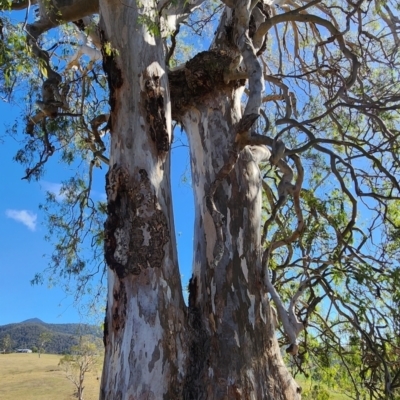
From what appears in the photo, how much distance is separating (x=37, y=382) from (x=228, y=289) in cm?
2797

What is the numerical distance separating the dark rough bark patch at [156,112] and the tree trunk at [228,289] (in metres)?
0.60

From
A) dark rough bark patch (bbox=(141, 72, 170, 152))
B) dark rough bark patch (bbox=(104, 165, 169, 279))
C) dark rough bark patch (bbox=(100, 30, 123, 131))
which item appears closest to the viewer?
dark rough bark patch (bbox=(104, 165, 169, 279))

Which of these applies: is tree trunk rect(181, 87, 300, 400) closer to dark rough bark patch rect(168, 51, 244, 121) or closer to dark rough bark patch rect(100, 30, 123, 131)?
dark rough bark patch rect(168, 51, 244, 121)

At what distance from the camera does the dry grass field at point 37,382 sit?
2406cm

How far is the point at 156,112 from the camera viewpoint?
298 cm

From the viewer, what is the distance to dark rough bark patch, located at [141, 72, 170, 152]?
2.93 metres

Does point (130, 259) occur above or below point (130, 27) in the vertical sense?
below

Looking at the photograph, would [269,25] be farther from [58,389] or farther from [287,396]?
[58,389]

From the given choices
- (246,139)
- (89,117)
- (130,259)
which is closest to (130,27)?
(246,139)

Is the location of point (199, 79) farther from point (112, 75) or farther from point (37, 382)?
point (37, 382)

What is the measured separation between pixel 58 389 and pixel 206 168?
25790 mm

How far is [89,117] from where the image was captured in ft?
19.9

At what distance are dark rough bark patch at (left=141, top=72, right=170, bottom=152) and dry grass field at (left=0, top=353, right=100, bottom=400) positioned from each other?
17.7 metres

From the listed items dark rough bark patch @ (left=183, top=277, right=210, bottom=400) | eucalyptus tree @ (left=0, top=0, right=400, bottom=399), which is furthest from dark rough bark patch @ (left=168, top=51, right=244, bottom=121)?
dark rough bark patch @ (left=183, top=277, right=210, bottom=400)
